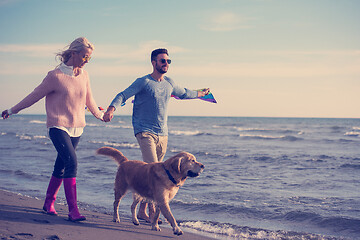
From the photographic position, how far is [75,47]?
4.78 m

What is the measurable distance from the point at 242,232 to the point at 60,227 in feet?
8.30

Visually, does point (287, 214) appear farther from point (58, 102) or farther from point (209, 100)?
point (58, 102)

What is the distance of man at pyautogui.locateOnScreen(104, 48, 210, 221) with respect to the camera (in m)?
5.38

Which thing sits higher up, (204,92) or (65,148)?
(204,92)

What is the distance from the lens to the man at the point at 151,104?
212 inches

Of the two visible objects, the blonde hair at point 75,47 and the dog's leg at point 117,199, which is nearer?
the blonde hair at point 75,47

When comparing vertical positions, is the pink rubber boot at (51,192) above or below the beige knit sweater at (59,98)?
below

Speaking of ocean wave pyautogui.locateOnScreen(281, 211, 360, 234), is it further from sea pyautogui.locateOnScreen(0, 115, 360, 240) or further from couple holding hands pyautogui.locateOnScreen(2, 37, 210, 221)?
couple holding hands pyautogui.locateOnScreen(2, 37, 210, 221)

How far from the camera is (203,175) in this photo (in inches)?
432

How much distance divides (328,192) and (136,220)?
523cm

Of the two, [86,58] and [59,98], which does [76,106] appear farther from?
[86,58]

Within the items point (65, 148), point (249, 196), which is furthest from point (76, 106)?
point (249, 196)

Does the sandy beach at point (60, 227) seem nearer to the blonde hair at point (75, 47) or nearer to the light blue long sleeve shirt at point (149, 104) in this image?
the light blue long sleeve shirt at point (149, 104)

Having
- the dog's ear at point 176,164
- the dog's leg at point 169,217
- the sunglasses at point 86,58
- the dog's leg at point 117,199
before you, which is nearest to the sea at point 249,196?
the dog's leg at point 117,199
